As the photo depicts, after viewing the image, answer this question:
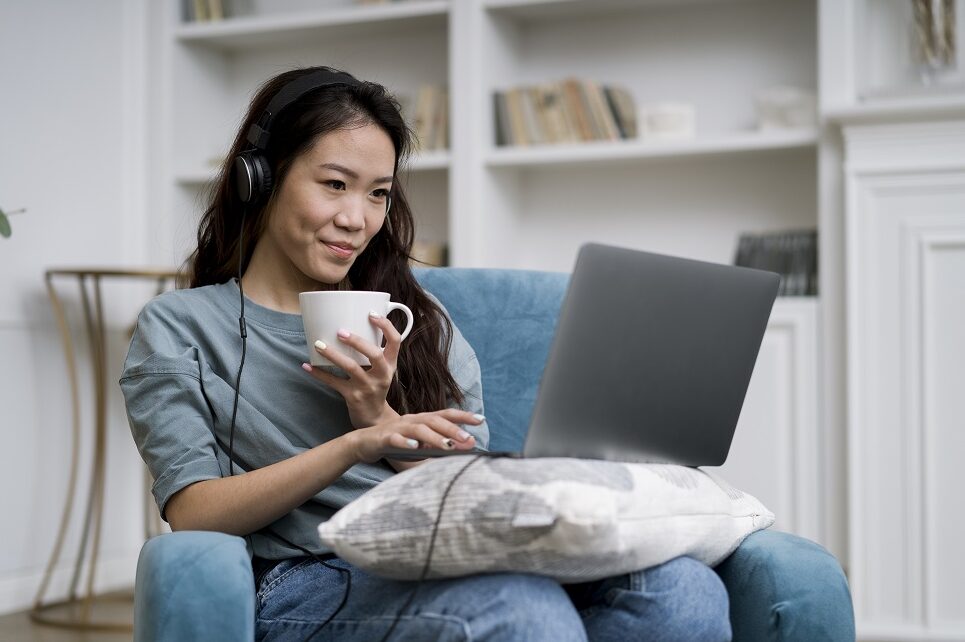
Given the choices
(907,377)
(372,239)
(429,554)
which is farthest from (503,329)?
(907,377)

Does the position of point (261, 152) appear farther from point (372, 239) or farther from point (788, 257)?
point (788, 257)

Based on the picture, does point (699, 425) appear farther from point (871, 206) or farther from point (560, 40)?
point (560, 40)

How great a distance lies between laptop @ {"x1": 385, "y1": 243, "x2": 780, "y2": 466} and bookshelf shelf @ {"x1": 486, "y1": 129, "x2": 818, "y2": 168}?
1.78m

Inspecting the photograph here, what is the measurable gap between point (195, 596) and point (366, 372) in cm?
33

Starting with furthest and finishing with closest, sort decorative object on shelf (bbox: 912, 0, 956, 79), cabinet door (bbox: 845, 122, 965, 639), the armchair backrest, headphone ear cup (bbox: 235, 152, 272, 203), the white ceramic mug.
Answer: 1. decorative object on shelf (bbox: 912, 0, 956, 79)
2. cabinet door (bbox: 845, 122, 965, 639)
3. the armchair backrest
4. headphone ear cup (bbox: 235, 152, 272, 203)
5. the white ceramic mug

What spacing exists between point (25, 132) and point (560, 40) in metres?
1.52

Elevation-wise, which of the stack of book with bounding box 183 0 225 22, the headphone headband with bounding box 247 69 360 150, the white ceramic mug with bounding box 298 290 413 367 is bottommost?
the white ceramic mug with bounding box 298 290 413 367

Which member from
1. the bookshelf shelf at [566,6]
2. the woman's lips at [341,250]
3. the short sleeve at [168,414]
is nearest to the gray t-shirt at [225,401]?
the short sleeve at [168,414]

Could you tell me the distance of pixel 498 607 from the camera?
100cm

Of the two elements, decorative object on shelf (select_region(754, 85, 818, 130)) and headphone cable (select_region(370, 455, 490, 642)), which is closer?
headphone cable (select_region(370, 455, 490, 642))

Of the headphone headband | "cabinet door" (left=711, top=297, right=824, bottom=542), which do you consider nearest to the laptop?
the headphone headband

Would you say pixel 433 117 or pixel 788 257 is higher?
pixel 433 117

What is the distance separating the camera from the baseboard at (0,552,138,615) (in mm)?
2926

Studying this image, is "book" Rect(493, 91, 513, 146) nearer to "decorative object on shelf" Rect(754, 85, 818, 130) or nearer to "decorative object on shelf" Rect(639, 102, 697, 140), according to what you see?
"decorative object on shelf" Rect(639, 102, 697, 140)
